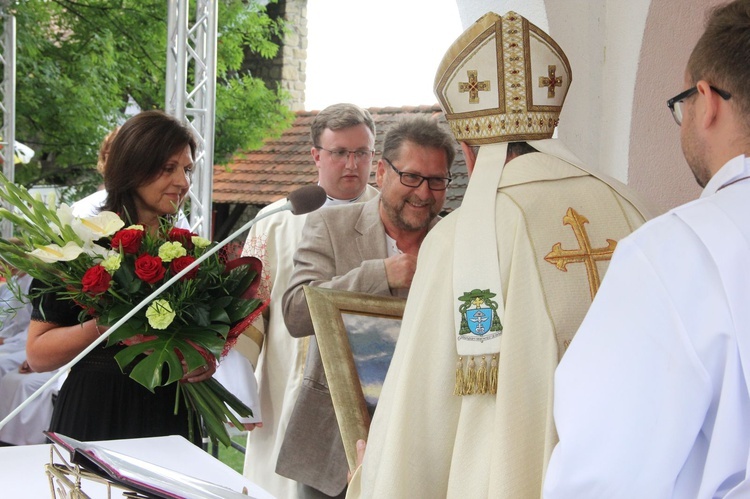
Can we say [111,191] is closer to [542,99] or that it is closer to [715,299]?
[542,99]

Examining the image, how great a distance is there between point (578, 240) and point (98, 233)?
1.49 m

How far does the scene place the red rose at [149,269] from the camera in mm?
2832

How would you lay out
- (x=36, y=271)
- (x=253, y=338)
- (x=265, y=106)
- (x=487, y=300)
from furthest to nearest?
(x=265, y=106)
(x=253, y=338)
(x=36, y=271)
(x=487, y=300)

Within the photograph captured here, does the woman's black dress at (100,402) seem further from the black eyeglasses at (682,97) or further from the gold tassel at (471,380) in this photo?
the black eyeglasses at (682,97)

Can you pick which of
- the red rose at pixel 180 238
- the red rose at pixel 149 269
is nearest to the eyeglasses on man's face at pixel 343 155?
the red rose at pixel 180 238

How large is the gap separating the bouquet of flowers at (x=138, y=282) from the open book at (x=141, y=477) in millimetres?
984

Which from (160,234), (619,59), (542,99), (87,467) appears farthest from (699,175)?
(619,59)

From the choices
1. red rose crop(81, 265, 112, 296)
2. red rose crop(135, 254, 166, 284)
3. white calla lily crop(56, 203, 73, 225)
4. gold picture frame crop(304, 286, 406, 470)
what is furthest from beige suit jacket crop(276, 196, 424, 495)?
white calla lily crop(56, 203, 73, 225)

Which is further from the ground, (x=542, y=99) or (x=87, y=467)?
(x=542, y=99)

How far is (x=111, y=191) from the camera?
344 cm

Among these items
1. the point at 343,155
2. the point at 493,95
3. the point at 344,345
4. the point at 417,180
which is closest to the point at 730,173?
the point at 493,95

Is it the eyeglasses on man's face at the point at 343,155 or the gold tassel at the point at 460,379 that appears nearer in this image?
the gold tassel at the point at 460,379

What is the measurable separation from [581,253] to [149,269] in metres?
1.29

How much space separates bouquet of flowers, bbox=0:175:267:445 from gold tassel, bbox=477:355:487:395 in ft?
3.32
